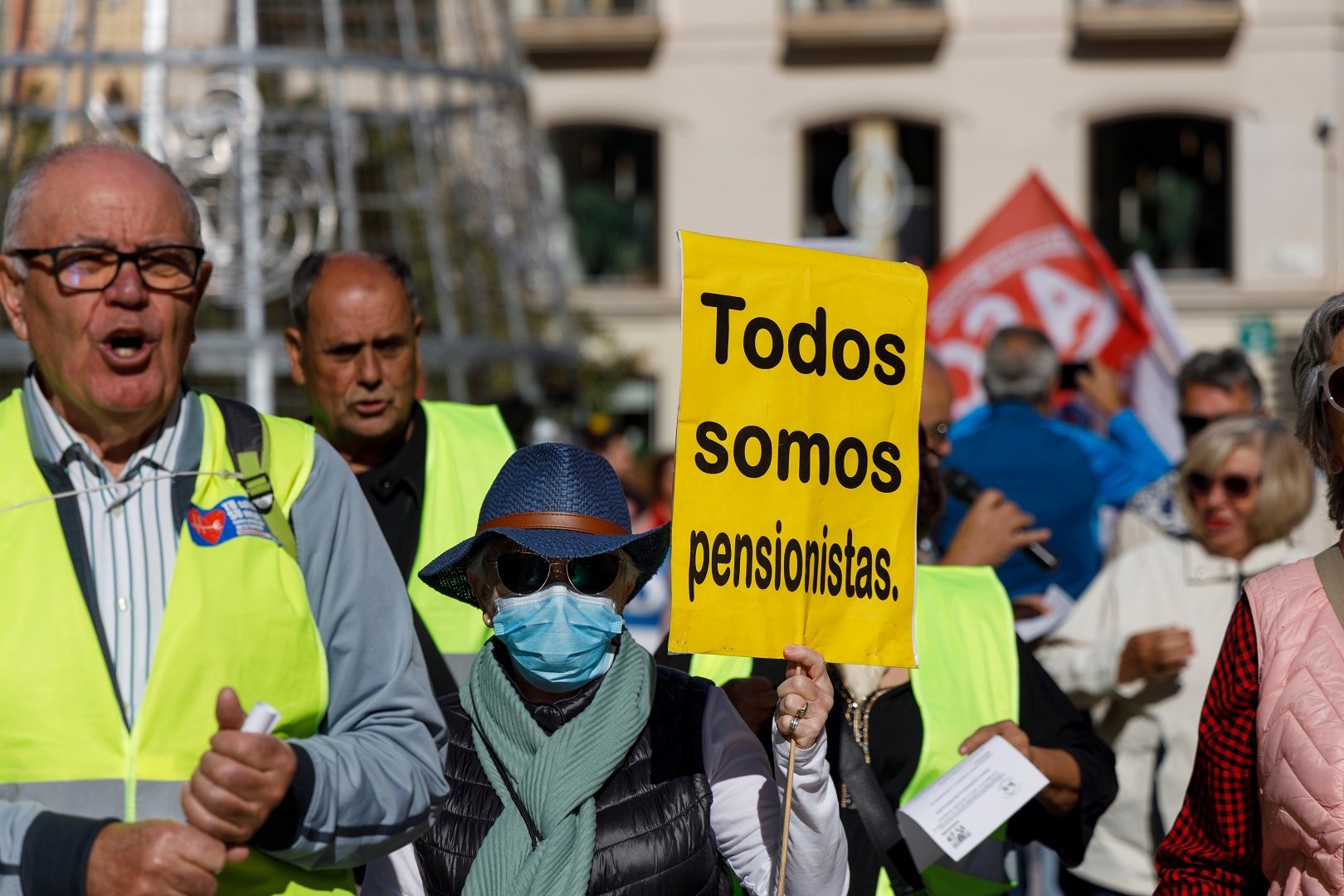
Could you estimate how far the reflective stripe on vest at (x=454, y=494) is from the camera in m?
3.78

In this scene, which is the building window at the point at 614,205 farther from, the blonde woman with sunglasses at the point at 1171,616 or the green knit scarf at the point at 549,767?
the green knit scarf at the point at 549,767

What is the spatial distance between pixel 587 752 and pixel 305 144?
259 inches

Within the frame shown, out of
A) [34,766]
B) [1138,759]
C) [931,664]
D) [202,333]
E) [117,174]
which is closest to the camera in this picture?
[34,766]

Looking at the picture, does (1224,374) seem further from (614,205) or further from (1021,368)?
(614,205)

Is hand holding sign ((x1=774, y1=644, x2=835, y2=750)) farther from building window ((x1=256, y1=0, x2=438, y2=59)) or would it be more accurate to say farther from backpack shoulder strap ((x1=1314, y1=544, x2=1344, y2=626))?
building window ((x1=256, y1=0, x2=438, y2=59))

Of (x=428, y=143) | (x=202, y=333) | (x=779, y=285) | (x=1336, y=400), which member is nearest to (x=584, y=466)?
(x=779, y=285)

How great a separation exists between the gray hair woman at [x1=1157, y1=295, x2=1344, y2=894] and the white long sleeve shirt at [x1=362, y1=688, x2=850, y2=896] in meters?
0.53

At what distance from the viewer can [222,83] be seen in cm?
847

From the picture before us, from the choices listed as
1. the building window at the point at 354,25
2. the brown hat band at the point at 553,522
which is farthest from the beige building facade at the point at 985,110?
the brown hat band at the point at 553,522

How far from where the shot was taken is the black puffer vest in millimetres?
2658

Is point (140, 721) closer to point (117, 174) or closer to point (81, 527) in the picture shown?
point (81, 527)

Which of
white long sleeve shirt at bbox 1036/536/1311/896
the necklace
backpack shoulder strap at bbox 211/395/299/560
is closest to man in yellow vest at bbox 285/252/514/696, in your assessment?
the necklace

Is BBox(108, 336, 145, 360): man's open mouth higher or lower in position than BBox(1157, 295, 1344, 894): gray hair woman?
higher

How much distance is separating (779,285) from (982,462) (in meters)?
3.15
